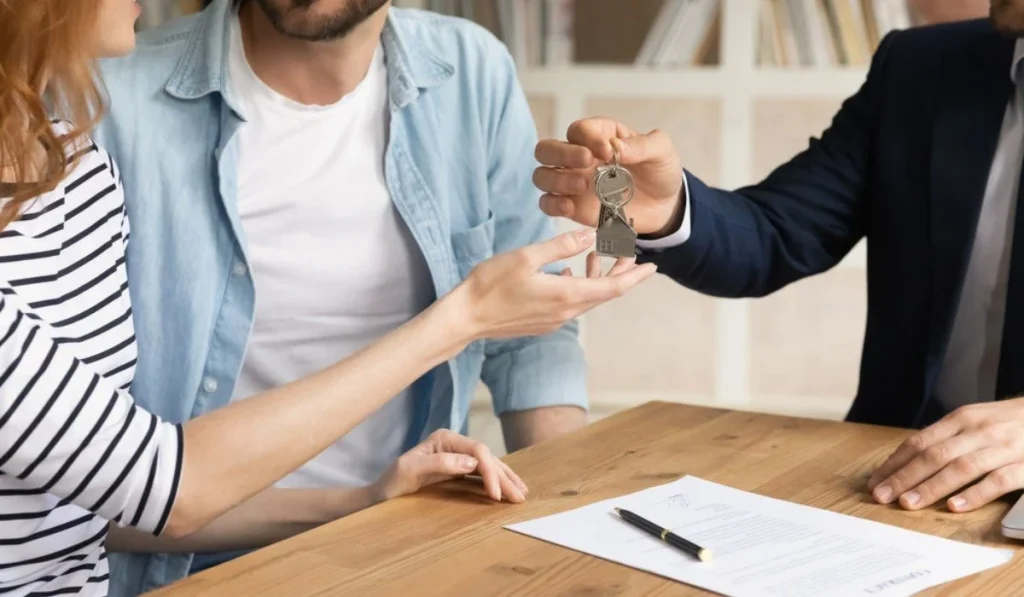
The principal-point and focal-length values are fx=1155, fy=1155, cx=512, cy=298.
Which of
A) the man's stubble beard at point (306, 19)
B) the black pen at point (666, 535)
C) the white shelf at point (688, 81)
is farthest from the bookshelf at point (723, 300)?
the black pen at point (666, 535)

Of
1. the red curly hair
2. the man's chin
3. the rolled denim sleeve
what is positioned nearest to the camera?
the red curly hair

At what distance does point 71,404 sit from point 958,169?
117 cm

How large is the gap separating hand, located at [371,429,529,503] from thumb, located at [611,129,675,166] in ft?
1.37

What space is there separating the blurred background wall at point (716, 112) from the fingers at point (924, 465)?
2081 millimetres

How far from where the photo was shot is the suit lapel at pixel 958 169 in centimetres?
154

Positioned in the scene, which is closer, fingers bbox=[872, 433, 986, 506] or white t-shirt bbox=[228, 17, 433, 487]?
fingers bbox=[872, 433, 986, 506]

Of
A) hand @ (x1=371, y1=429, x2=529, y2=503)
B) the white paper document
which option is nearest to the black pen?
the white paper document

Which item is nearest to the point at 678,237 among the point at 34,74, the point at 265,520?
the point at 265,520

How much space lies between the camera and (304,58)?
154cm

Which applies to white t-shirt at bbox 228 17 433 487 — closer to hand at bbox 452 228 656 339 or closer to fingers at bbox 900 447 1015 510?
hand at bbox 452 228 656 339

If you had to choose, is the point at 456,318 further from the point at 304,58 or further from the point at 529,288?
the point at 304,58

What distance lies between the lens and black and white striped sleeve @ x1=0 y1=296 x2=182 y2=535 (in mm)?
932

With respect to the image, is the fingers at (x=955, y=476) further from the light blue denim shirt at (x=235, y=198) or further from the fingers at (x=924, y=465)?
the light blue denim shirt at (x=235, y=198)

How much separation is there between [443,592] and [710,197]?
2.90 feet
